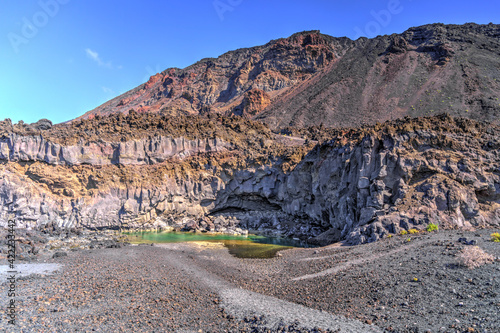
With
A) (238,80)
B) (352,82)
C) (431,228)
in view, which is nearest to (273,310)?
(431,228)

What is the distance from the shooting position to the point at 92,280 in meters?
13.1

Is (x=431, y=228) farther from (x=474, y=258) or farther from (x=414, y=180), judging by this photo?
(x=474, y=258)

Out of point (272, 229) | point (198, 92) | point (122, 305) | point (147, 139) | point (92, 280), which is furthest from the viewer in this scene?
point (198, 92)

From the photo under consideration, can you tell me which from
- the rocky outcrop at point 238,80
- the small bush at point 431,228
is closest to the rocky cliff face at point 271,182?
the small bush at point 431,228

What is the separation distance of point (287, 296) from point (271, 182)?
3313cm

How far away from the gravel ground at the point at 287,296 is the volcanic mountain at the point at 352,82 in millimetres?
67794

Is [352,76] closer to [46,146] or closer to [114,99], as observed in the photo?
[46,146]

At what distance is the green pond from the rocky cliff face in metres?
3.15

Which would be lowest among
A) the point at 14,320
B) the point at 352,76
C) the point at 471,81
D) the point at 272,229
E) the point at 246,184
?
the point at 272,229

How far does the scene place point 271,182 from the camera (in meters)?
44.1

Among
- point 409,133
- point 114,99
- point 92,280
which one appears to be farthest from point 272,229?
point 114,99

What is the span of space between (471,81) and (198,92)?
96621 millimetres

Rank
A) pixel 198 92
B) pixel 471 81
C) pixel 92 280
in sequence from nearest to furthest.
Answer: pixel 92 280 < pixel 471 81 < pixel 198 92

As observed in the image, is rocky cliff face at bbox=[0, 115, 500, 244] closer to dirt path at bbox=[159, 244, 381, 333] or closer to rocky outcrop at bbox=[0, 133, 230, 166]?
rocky outcrop at bbox=[0, 133, 230, 166]
